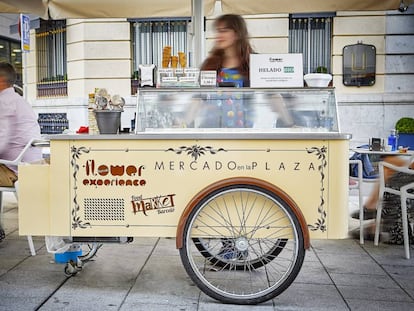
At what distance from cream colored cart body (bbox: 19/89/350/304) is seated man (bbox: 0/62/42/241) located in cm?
161

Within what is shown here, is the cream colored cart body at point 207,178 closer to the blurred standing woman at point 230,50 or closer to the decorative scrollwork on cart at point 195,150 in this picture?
the decorative scrollwork on cart at point 195,150

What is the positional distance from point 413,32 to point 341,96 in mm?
1987

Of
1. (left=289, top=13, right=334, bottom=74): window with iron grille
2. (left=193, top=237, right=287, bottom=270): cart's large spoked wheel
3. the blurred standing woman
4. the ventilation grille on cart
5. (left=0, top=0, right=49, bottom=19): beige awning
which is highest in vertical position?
(left=289, top=13, right=334, bottom=74): window with iron grille

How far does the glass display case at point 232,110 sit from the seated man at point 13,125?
2.00 metres

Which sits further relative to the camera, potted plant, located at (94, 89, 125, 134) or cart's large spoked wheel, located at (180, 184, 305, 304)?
potted plant, located at (94, 89, 125, 134)

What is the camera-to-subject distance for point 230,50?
185 inches

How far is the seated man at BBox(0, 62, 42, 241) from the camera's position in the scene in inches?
207

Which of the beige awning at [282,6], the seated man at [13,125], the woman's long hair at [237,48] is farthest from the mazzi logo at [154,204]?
the beige awning at [282,6]

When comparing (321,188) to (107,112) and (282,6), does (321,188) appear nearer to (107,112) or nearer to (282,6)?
(107,112)

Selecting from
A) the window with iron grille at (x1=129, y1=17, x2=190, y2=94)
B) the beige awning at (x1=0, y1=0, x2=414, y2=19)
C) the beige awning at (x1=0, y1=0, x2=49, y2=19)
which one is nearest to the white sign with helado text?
the beige awning at (x1=0, y1=0, x2=414, y2=19)

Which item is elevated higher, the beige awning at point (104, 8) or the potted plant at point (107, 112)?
the beige awning at point (104, 8)

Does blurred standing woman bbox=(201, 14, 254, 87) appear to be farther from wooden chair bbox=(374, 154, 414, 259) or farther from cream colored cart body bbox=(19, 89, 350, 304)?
wooden chair bbox=(374, 154, 414, 259)

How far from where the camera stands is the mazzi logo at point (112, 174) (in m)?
3.74

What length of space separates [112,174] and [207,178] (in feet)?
2.19
